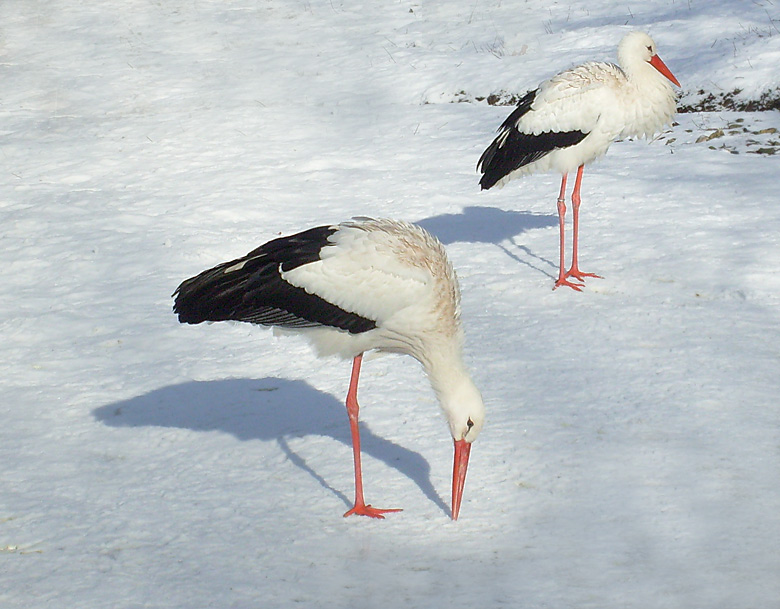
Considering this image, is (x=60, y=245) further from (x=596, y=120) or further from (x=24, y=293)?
(x=596, y=120)

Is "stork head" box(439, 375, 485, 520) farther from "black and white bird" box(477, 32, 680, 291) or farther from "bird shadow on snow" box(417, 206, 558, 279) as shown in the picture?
"bird shadow on snow" box(417, 206, 558, 279)

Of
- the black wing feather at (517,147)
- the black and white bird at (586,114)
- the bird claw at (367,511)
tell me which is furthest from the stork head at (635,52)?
the bird claw at (367,511)

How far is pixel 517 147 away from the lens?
7.54 metres

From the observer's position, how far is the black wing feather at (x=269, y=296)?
4.57 meters

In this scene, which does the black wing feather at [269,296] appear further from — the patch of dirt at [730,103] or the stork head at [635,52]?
the patch of dirt at [730,103]

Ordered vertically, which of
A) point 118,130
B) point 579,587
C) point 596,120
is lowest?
point 118,130

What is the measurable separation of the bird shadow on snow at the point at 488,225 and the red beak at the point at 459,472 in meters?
3.71

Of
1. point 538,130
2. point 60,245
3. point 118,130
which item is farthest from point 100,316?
point 118,130

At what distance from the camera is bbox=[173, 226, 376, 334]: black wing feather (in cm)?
457

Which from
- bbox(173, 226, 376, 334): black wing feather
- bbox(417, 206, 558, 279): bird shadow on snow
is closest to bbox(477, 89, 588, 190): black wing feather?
bbox(417, 206, 558, 279): bird shadow on snow

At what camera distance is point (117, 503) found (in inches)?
176

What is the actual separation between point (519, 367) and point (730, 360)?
1227mm

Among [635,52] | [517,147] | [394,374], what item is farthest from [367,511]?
[635,52]

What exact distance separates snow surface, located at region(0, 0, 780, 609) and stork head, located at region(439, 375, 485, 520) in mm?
172
